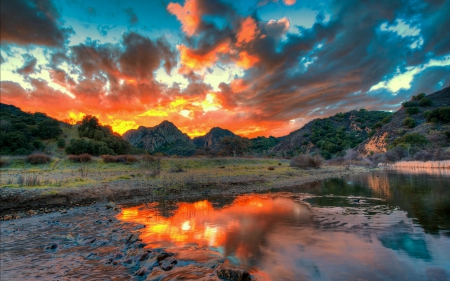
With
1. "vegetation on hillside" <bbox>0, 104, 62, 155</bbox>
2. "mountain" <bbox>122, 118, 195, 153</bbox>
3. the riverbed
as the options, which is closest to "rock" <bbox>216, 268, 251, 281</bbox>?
the riverbed

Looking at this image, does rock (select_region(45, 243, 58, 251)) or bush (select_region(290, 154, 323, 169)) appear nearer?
rock (select_region(45, 243, 58, 251))

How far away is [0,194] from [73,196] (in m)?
4.12

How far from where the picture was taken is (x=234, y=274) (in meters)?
5.89

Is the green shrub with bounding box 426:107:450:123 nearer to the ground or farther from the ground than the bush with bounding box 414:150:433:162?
farther from the ground

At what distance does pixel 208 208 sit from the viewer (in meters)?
15.9

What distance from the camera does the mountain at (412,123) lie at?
89.4m

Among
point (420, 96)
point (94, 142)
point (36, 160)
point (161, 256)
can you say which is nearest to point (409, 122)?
point (420, 96)

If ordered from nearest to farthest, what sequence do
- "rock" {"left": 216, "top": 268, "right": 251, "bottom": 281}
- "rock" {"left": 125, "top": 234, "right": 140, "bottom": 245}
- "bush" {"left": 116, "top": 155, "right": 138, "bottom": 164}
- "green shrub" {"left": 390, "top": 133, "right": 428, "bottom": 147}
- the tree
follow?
"rock" {"left": 216, "top": 268, "right": 251, "bottom": 281} < "rock" {"left": 125, "top": 234, "right": 140, "bottom": 245} < "bush" {"left": 116, "top": 155, "right": 138, "bottom": 164} < "green shrub" {"left": 390, "top": 133, "right": 428, "bottom": 147} < the tree

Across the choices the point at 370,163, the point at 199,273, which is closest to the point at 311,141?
the point at 370,163

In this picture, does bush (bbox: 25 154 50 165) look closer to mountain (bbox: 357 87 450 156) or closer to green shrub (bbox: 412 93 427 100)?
mountain (bbox: 357 87 450 156)

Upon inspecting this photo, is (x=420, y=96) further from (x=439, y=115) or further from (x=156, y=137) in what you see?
(x=156, y=137)

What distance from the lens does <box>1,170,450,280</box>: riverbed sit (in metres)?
6.43

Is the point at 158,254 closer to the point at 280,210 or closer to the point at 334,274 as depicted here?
the point at 334,274

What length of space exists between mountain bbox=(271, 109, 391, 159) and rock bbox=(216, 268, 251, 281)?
123 m
